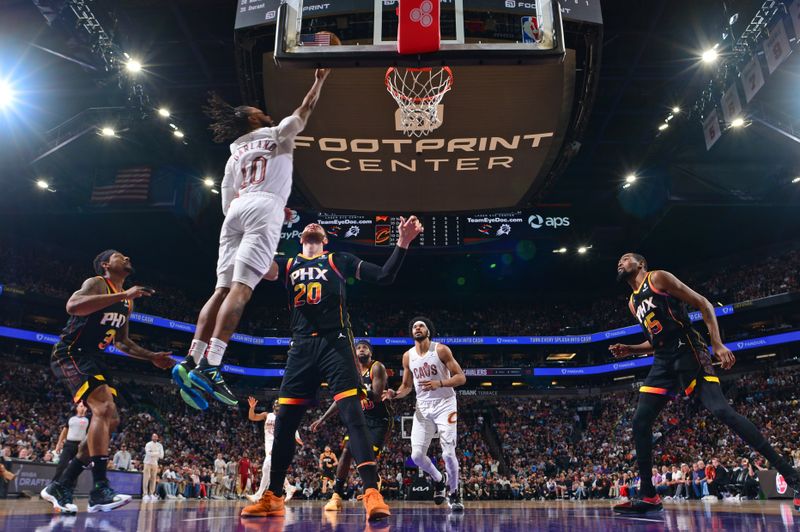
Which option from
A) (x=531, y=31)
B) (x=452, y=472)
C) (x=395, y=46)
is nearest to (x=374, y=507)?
(x=452, y=472)

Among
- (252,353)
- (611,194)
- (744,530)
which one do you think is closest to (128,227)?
(252,353)

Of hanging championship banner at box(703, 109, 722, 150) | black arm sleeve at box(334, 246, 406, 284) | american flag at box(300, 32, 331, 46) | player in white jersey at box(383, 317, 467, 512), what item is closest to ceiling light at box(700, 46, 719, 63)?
hanging championship banner at box(703, 109, 722, 150)

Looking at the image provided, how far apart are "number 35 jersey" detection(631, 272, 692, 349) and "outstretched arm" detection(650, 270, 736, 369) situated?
7 cm

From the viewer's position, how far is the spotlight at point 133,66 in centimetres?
1599

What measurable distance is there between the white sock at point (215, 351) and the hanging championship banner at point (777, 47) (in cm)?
1377

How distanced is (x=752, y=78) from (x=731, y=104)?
151 cm

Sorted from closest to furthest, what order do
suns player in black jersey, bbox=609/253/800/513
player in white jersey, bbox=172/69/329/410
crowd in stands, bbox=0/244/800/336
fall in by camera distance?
player in white jersey, bbox=172/69/329/410
suns player in black jersey, bbox=609/253/800/513
crowd in stands, bbox=0/244/800/336

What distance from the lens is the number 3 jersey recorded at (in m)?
5.39

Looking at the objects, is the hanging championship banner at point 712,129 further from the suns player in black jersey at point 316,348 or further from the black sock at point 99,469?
the black sock at point 99,469

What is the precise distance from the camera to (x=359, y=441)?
13.5ft

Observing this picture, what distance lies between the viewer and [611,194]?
25.4 metres

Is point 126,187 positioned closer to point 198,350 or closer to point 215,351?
point 198,350

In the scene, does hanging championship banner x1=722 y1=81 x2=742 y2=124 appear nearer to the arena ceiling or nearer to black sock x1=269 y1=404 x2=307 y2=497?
the arena ceiling

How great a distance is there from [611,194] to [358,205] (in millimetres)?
14922
